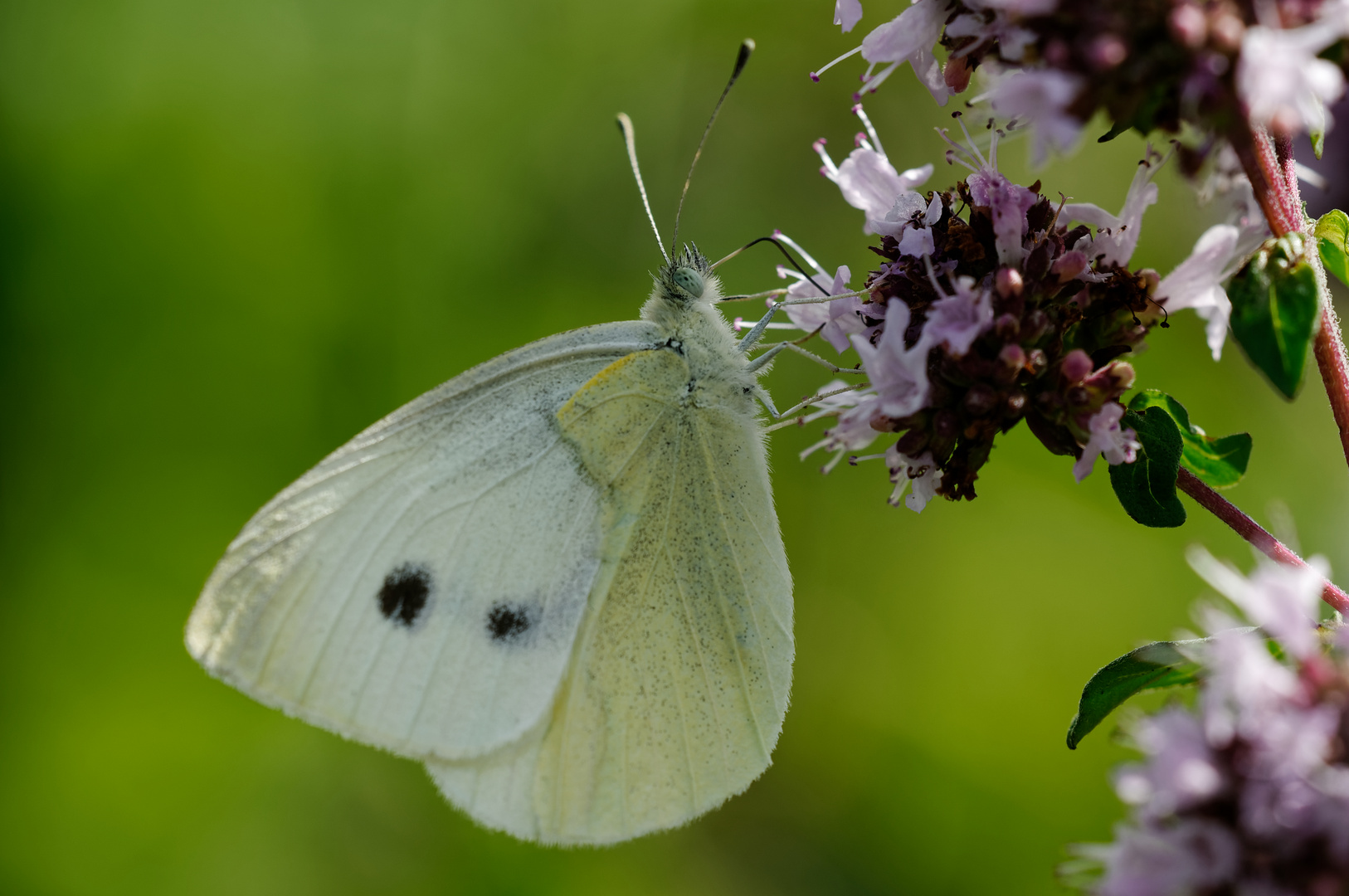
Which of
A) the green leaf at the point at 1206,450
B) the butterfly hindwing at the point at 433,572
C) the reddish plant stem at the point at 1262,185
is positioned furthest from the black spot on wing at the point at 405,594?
the reddish plant stem at the point at 1262,185

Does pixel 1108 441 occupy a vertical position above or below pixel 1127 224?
below

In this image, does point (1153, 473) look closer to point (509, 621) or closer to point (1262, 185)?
point (1262, 185)

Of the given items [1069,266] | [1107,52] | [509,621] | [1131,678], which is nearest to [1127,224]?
[1069,266]

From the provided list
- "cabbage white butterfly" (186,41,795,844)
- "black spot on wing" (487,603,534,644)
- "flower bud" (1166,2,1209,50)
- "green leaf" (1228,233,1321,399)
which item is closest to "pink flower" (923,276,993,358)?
"green leaf" (1228,233,1321,399)

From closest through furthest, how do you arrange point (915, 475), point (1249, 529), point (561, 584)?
point (1249, 529) < point (915, 475) < point (561, 584)

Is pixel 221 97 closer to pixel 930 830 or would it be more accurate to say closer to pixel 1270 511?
pixel 930 830

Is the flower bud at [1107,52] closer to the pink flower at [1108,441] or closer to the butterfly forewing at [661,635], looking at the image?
the pink flower at [1108,441]

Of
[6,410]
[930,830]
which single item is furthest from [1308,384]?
[6,410]
